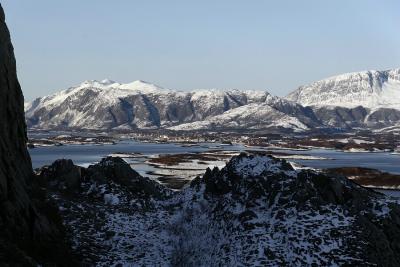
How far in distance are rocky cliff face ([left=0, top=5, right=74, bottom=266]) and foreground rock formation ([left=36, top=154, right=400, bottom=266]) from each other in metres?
2.62

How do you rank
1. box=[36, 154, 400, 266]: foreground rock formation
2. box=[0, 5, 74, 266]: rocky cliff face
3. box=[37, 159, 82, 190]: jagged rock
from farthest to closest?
1. box=[37, 159, 82, 190]: jagged rock
2. box=[36, 154, 400, 266]: foreground rock formation
3. box=[0, 5, 74, 266]: rocky cliff face

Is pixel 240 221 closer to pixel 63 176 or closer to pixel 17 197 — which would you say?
pixel 17 197

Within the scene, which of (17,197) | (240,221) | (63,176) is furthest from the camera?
(63,176)

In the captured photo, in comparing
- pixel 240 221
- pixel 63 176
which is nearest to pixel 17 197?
pixel 240 221

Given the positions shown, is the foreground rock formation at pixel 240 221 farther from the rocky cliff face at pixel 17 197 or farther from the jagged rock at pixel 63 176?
the rocky cliff face at pixel 17 197

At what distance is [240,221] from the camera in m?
30.2

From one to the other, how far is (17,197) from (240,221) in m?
12.8

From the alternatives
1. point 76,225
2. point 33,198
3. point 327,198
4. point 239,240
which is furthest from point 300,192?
point 33,198

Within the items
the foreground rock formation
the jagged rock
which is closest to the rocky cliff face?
the foreground rock formation

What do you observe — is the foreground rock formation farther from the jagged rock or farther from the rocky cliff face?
the rocky cliff face

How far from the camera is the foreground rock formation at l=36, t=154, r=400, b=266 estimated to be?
2667 centimetres

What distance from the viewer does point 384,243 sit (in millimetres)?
27109

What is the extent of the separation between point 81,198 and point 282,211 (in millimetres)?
14807

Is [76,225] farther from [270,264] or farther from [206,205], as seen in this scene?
[270,264]
